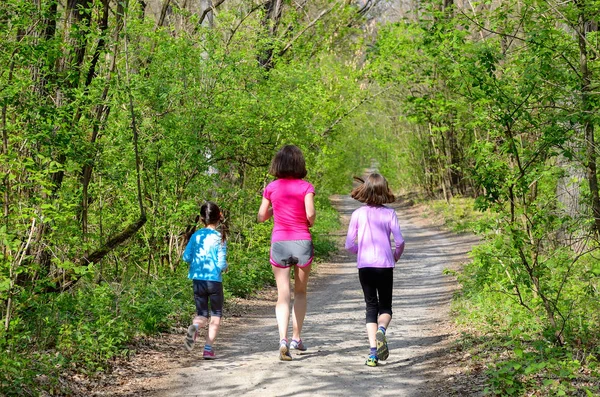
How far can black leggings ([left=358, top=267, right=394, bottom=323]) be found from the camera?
7414mm

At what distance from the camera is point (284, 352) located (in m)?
7.46

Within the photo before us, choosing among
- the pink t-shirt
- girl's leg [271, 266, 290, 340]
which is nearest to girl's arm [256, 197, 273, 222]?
the pink t-shirt

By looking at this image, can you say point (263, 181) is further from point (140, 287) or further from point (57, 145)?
point (57, 145)

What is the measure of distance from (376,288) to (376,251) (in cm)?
38

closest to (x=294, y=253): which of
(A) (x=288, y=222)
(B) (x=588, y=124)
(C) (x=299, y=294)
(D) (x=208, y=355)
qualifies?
(A) (x=288, y=222)

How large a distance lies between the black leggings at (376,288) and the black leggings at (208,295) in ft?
5.05

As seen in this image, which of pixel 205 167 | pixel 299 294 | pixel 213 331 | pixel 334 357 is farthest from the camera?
pixel 205 167

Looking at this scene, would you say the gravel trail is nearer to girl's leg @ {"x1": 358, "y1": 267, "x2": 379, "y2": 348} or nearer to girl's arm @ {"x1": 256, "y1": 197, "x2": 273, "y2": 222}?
girl's leg @ {"x1": 358, "y1": 267, "x2": 379, "y2": 348}

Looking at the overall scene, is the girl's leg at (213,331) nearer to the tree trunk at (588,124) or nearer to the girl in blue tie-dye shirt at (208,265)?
the girl in blue tie-dye shirt at (208,265)

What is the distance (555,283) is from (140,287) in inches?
220

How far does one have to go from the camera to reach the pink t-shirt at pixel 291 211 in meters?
Result: 7.42

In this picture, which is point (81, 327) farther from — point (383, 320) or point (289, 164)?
point (383, 320)

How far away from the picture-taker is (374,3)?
911 inches

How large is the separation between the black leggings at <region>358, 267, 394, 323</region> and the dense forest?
0.96 metres
